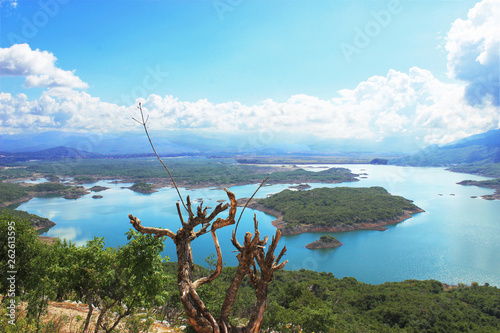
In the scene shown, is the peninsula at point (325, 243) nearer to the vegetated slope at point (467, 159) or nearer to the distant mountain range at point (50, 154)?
the vegetated slope at point (467, 159)

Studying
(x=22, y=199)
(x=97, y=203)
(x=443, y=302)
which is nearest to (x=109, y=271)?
(x=443, y=302)

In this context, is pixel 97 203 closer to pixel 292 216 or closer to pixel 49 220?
pixel 49 220

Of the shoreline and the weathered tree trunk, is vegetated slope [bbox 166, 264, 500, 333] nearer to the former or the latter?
the weathered tree trunk

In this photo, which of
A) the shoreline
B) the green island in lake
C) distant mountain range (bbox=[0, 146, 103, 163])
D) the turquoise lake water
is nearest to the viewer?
the turquoise lake water

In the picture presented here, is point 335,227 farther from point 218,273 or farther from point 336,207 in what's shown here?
point 218,273

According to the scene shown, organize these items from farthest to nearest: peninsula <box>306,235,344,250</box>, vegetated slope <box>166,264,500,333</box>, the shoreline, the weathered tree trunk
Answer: the shoreline → peninsula <box>306,235,344,250</box> → vegetated slope <box>166,264,500,333</box> → the weathered tree trunk

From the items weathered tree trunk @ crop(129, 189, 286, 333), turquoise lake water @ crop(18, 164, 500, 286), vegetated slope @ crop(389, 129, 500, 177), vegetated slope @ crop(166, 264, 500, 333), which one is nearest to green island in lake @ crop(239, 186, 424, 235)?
turquoise lake water @ crop(18, 164, 500, 286)

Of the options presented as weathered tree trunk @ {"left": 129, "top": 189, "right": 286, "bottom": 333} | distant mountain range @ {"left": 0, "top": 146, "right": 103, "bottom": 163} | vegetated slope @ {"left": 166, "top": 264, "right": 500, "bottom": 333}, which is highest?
weathered tree trunk @ {"left": 129, "top": 189, "right": 286, "bottom": 333}
